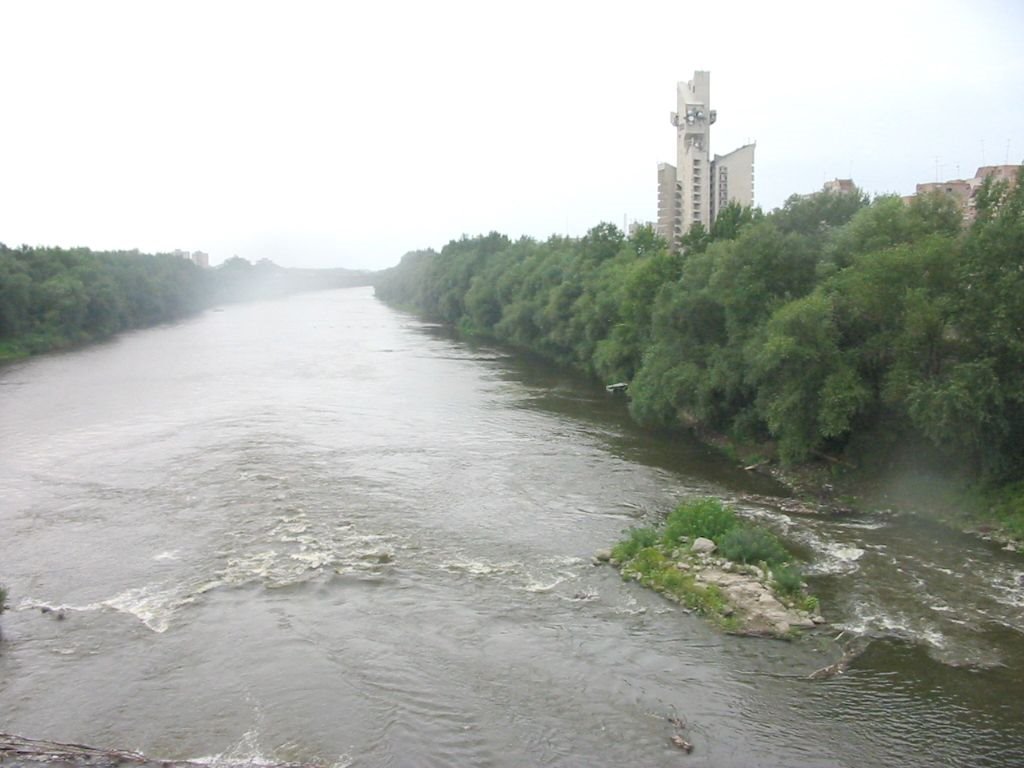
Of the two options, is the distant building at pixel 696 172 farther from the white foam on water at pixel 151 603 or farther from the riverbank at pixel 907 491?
the white foam on water at pixel 151 603

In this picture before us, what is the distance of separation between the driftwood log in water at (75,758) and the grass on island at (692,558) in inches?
275

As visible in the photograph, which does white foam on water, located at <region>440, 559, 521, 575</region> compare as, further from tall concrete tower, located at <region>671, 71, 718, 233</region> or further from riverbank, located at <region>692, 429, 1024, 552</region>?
tall concrete tower, located at <region>671, 71, 718, 233</region>

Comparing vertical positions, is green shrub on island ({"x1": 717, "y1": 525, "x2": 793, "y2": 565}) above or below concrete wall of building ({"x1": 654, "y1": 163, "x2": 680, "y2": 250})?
below

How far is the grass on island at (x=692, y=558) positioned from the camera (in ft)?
45.3

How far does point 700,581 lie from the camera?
1442 cm

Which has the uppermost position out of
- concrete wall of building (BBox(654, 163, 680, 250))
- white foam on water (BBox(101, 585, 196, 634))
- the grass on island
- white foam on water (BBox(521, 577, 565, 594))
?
concrete wall of building (BBox(654, 163, 680, 250))

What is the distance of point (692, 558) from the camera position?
1520 centimetres

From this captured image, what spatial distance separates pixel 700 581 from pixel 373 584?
18.6 ft

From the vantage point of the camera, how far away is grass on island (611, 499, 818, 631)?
13805mm

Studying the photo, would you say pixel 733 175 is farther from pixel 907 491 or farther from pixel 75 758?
pixel 75 758

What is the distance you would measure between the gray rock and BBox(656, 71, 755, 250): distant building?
180 feet

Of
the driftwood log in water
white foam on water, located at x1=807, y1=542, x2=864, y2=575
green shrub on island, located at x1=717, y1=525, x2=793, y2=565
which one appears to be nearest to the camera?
the driftwood log in water

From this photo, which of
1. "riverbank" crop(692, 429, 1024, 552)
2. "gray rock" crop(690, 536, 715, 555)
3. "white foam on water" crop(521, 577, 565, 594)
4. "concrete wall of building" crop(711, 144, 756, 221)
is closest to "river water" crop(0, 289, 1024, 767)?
"white foam on water" crop(521, 577, 565, 594)

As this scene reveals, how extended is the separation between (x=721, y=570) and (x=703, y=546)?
2.56 feet
